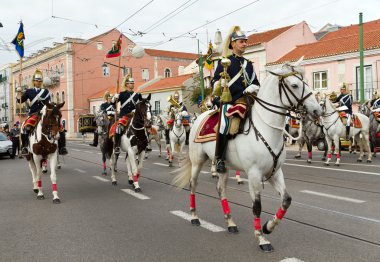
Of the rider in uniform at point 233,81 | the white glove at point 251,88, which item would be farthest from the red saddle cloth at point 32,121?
the white glove at point 251,88

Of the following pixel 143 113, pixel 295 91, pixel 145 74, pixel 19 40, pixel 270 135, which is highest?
pixel 145 74

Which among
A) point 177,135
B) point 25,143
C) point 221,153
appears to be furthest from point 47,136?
point 177,135

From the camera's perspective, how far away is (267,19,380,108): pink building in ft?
91.5

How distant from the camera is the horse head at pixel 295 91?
5.00 meters

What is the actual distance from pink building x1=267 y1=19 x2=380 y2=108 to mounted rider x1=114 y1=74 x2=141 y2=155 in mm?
19937

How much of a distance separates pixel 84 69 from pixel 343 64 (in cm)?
4035

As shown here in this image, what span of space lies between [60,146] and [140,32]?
1815 cm

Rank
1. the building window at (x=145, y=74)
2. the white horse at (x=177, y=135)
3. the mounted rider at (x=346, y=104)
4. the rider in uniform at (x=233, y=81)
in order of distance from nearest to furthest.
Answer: the rider in uniform at (x=233, y=81) → the mounted rider at (x=346, y=104) → the white horse at (x=177, y=135) → the building window at (x=145, y=74)

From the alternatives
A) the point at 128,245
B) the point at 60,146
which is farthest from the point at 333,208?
the point at 60,146

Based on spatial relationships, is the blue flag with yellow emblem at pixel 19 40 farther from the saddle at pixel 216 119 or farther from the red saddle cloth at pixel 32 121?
the saddle at pixel 216 119

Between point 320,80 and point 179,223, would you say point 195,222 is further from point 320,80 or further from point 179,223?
point 320,80

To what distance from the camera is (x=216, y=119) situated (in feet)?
20.9

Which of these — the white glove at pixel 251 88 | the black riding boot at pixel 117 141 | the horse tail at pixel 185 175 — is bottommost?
the horse tail at pixel 185 175

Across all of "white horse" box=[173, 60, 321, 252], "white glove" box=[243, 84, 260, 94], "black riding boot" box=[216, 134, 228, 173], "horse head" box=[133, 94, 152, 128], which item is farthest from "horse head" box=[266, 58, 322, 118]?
"horse head" box=[133, 94, 152, 128]
